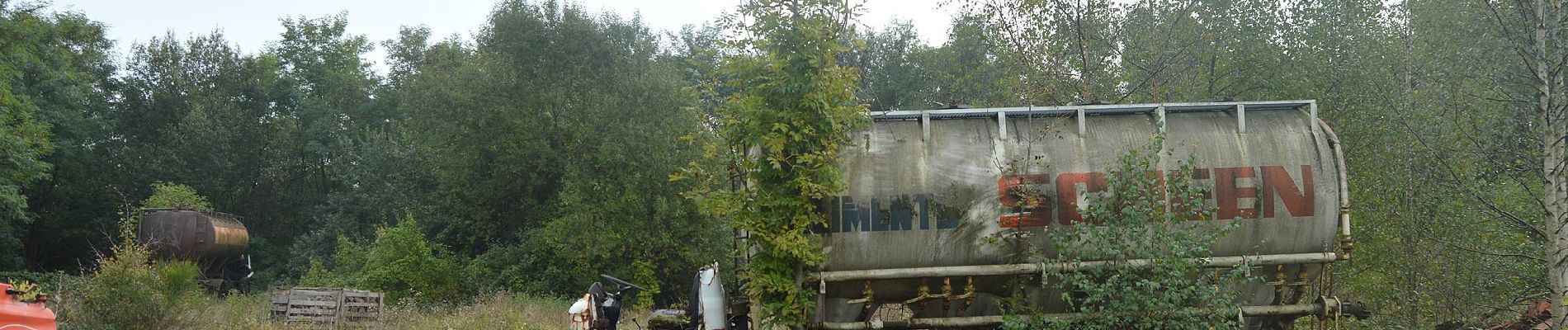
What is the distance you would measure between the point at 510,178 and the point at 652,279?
19.5 ft

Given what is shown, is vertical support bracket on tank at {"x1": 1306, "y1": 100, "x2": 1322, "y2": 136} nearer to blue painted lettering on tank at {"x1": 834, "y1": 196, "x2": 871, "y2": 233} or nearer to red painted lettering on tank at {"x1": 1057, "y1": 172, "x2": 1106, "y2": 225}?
red painted lettering on tank at {"x1": 1057, "y1": 172, "x2": 1106, "y2": 225}

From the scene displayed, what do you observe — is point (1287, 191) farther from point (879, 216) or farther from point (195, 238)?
point (195, 238)

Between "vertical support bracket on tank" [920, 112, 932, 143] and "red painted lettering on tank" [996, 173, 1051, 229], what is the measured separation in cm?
75

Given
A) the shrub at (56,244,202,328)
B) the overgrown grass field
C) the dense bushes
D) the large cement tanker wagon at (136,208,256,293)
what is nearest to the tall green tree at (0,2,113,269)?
the large cement tanker wagon at (136,208,256,293)

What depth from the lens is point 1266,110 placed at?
11039 mm

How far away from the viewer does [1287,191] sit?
10.5 metres

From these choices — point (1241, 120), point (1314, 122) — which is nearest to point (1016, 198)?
point (1241, 120)

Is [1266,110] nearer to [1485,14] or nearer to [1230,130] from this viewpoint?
[1230,130]

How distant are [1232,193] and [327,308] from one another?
13888 millimetres

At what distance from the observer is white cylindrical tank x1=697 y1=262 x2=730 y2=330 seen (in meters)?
11.2

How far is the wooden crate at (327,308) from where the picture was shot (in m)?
17.8

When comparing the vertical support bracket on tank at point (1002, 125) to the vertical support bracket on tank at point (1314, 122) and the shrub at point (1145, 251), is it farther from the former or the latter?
the vertical support bracket on tank at point (1314, 122)

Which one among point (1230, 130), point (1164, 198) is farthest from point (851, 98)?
point (1230, 130)

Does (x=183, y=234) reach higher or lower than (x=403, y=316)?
higher
